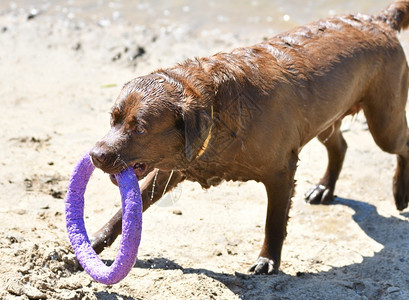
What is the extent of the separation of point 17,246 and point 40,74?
199 inches

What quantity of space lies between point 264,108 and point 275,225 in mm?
957

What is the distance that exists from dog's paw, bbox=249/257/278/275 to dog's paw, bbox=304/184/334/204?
1.69 m

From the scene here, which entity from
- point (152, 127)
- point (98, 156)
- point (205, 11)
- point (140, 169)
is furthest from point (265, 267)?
point (205, 11)

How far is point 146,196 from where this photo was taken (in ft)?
18.4

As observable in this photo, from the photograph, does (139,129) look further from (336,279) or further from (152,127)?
(336,279)

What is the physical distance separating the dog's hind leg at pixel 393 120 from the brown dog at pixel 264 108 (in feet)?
0.04

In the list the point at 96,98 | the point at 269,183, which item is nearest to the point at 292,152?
the point at 269,183

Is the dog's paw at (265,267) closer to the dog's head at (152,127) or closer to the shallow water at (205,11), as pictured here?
the dog's head at (152,127)

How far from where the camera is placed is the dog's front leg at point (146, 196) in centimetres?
550

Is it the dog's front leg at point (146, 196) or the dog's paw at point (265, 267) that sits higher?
the dog's front leg at point (146, 196)

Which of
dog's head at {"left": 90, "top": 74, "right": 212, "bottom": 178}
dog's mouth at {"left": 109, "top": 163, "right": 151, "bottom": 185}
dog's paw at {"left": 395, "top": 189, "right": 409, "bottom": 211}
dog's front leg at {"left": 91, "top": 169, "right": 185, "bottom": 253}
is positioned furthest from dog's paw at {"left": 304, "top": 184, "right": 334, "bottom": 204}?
dog's mouth at {"left": 109, "top": 163, "right": 151, "bottom": 185}

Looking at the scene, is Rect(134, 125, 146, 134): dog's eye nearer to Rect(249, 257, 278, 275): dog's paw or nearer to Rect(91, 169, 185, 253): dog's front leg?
Rect(91, 169, 185, 253): dog's front leg

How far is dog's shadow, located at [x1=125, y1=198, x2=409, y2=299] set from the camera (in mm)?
5109

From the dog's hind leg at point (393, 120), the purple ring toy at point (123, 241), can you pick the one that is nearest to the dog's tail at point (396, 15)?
the dog's hind leg at point (393, 120)
